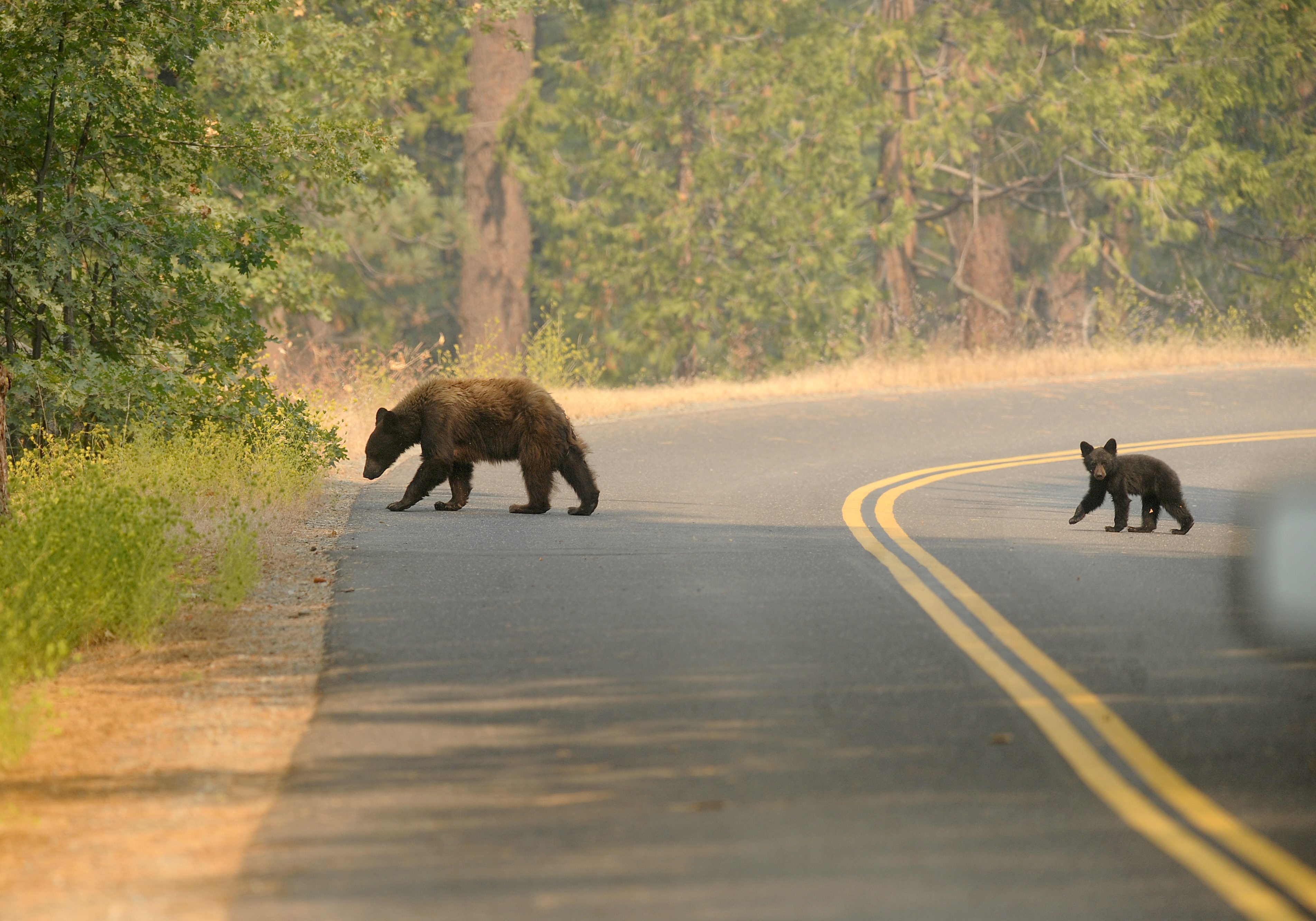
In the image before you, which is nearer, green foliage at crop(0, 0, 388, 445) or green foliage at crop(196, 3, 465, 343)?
green foliage at crop(0, 0, 388, 445)

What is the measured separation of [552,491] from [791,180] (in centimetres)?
2285

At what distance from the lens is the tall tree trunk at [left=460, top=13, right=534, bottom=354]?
36688 mm

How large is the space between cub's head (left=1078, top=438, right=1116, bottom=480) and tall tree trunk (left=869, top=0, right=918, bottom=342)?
862 inches

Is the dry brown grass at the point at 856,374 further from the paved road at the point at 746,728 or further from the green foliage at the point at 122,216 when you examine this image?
the paved road at the point at 746,728

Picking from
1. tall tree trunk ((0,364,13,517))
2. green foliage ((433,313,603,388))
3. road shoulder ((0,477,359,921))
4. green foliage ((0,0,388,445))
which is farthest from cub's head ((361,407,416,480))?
green foliage ((433,313,603,388))

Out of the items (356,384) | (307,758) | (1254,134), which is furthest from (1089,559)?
(1254,134)

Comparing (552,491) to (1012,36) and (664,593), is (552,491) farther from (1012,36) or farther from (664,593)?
(1012,36)

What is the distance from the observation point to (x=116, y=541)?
9.39 metres

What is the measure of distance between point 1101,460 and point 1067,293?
108 feet

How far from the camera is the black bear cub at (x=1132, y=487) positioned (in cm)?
1304

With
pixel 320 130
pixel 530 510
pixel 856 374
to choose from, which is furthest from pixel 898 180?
pixel 530 510

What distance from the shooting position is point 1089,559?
37.9 feet

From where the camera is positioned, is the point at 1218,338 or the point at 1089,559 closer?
the point at 1089,559

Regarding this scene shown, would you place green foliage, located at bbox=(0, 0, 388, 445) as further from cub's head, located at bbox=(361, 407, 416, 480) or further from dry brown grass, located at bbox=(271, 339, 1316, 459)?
dry brown grass, located at bbox=(271, 339, 1316, 459)
